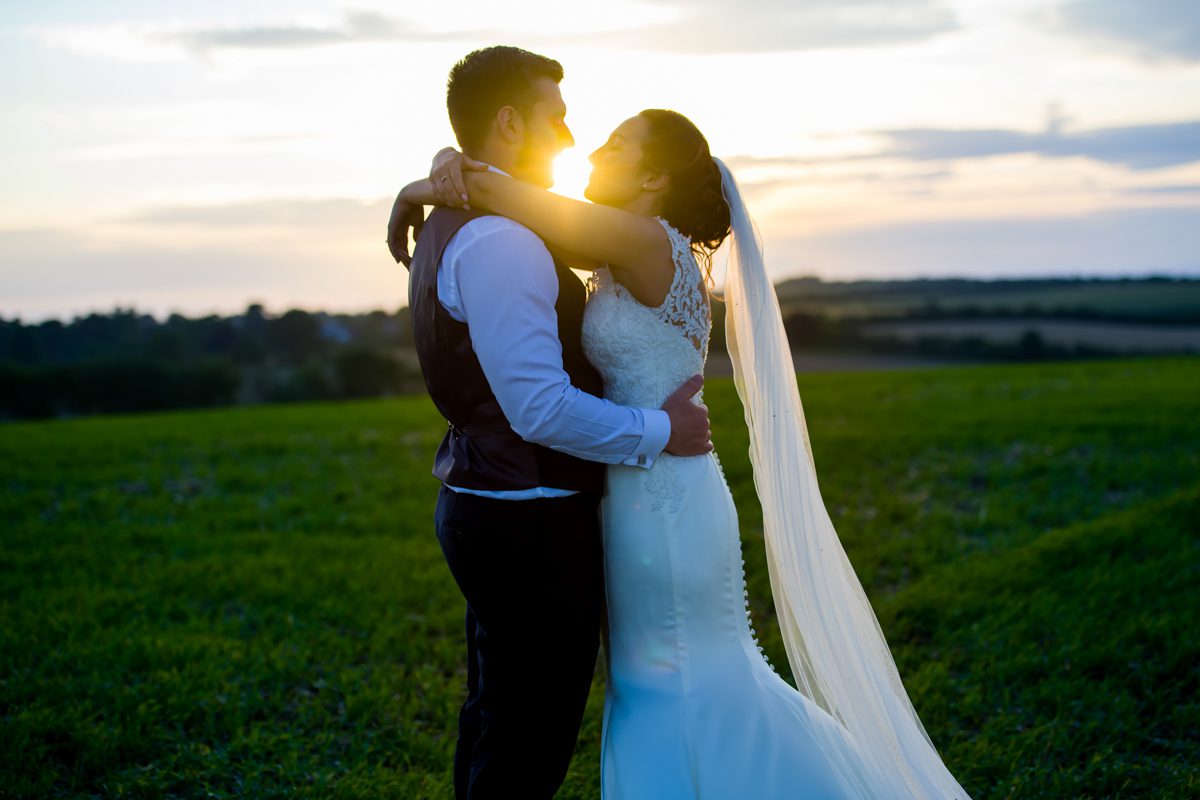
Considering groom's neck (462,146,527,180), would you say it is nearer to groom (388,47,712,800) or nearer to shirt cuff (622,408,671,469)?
groom (388,47,712,800)

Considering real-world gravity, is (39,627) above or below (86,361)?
below

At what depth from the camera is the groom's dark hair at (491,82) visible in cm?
321

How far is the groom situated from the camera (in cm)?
303

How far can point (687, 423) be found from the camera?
3416mm

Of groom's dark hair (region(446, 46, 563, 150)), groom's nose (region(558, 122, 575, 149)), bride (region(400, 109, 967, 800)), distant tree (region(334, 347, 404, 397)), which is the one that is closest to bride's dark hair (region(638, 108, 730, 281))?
bride (region(400, 109, 967, 800))

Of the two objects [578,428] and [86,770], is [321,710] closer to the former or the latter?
[86,770]

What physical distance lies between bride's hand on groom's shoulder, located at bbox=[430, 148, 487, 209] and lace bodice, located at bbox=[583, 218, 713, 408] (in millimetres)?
567

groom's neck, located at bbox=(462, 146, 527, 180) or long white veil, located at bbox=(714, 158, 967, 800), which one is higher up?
groom's neck, located at bbox=(462, 146, 527, 180)

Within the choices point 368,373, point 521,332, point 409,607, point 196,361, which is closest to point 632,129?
point 521,332

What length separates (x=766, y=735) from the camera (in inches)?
134

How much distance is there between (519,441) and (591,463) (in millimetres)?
301

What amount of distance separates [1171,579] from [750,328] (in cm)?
462

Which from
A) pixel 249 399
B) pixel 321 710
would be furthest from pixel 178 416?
pixel 321 710

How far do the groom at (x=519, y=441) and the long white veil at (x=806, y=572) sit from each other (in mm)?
552
